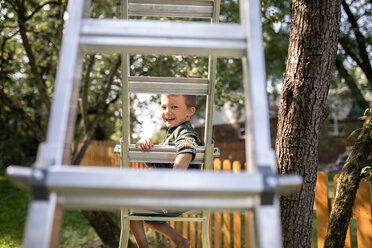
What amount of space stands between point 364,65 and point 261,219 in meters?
9.54

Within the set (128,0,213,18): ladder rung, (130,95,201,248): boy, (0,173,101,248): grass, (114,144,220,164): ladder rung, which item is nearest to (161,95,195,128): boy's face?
(130,95,201,248): boy

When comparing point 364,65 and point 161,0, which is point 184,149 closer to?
point 161,0

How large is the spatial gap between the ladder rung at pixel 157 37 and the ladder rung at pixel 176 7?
0.83 meters

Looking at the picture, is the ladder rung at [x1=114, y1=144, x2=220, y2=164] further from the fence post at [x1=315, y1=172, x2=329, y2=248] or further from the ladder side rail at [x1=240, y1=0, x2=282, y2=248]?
the fence post at [x1=315, y1=172, x2=329, y2=248]

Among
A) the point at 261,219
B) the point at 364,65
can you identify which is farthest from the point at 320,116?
the point at 364,65

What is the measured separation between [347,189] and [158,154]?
57.2 inches

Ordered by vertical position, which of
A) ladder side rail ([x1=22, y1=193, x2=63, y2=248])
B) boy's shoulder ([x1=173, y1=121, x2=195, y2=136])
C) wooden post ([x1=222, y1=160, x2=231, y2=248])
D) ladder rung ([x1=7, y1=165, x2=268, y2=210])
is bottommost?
ladder side rail ([x1=22, y1=193, x2=63, y2=248])

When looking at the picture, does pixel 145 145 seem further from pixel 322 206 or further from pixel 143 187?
pixel 322 206

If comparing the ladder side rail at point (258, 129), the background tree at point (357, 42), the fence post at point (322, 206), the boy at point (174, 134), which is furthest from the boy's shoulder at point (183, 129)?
the background tree at point (357, 42)

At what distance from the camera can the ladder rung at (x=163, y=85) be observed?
6.60ft

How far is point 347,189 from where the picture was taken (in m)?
2.51

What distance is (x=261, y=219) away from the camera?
0.90 metres

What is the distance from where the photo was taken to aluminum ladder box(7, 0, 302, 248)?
872mm

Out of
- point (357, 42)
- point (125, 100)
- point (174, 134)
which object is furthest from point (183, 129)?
point (357, 42)
